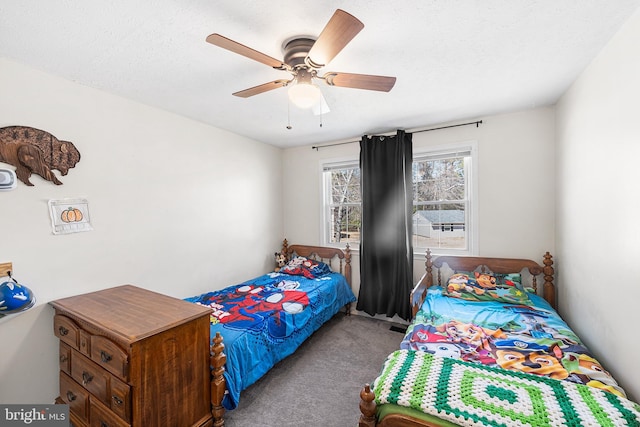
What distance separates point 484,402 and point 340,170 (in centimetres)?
305

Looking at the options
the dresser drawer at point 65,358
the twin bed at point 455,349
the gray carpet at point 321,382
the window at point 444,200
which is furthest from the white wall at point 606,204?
the dresser drawer at point 65,358

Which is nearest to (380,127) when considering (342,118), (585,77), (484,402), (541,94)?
(342,118)

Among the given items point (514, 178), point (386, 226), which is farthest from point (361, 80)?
point (514, 178)

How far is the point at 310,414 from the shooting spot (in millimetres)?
1891

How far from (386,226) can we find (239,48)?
2.55 metres

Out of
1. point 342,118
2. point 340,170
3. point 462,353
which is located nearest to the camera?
point 462,353

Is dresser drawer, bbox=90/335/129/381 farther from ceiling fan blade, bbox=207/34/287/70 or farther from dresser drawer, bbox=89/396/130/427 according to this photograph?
ceiling fan blade, bbox=207/34/287/70

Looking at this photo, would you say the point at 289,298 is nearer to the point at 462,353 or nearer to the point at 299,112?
the point at 462,353

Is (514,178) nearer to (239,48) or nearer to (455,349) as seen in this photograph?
(455,349)

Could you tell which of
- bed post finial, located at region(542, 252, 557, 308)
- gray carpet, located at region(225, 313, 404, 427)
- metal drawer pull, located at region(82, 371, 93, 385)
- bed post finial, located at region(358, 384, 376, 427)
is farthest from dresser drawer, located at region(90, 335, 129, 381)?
bed post finial, located at region(542, 252, 557, 308)

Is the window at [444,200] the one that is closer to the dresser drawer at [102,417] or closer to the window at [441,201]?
the window at [441,201]

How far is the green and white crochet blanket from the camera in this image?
41.5 inches

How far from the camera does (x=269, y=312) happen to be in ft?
7.75

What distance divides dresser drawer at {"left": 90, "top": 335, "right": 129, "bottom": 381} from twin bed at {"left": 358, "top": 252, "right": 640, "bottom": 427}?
121 cm
